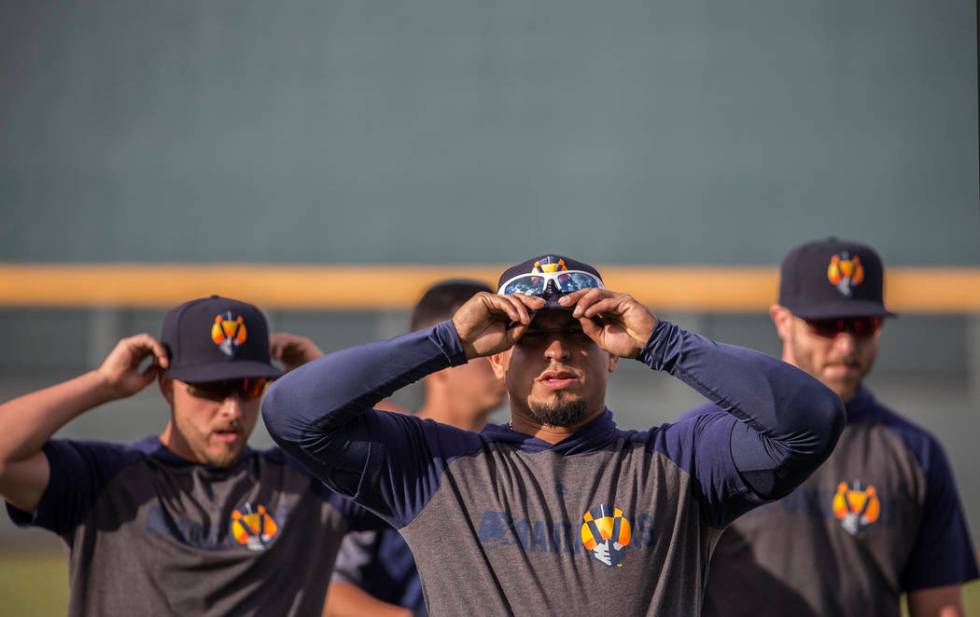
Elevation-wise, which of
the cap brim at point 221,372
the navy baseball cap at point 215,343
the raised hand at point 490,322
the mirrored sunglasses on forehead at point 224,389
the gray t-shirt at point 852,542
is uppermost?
the raised hand at point 490,322

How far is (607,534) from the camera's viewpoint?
293 cm

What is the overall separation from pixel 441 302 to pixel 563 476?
5.67 feet

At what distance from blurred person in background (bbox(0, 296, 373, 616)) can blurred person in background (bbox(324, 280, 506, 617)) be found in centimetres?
40

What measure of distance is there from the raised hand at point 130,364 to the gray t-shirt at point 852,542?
179cm

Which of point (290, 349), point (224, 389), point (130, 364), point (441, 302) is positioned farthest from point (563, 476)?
point (441, 302)

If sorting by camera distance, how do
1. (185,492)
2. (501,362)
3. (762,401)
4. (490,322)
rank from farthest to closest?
1. (185,492)
2. (501,362)
3. (490,322)
4. (762,401)

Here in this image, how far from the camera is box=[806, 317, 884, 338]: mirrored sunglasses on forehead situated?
420 centimetres

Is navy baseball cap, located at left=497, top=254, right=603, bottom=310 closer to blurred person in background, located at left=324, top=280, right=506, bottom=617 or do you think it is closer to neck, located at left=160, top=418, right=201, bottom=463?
blurred person in background, located at left=324, top=280, right=506, bottom=617

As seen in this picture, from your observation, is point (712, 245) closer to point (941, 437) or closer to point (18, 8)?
point (941, 437)

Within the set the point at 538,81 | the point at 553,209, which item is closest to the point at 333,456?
the point at 553,209

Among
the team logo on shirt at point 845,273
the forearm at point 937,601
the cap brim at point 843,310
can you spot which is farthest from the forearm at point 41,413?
the forearm at point 937,601

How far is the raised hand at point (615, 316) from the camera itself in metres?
2.92

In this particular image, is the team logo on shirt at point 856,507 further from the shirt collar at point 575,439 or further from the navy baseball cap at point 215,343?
the navy baseball cap at point 215,343

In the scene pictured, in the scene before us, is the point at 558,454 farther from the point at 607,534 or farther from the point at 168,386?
the point at 168,386
